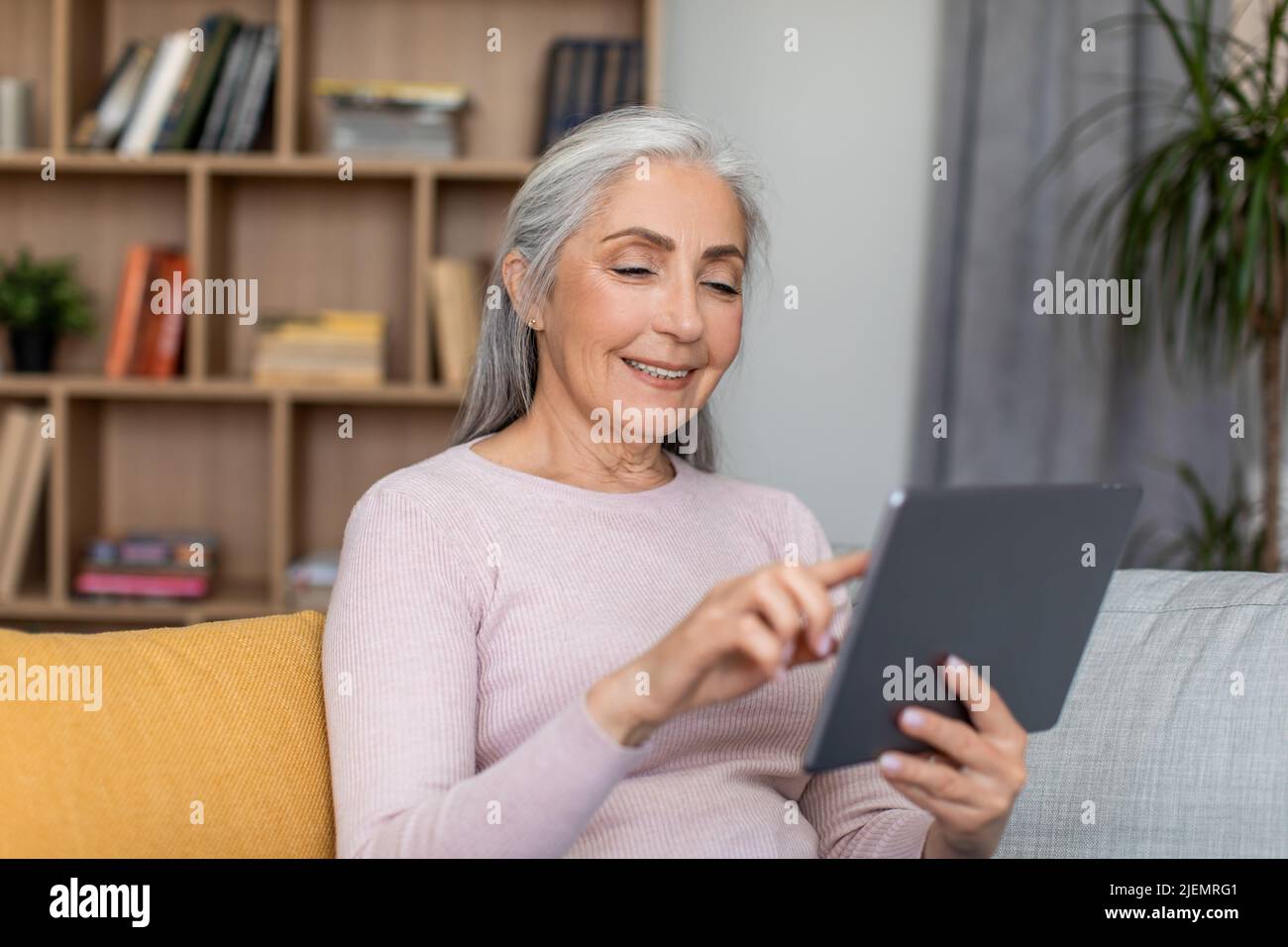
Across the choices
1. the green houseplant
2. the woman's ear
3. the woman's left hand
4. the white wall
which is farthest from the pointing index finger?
the white wall

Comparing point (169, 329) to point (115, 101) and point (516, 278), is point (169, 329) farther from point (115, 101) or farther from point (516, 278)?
point (516, 278)

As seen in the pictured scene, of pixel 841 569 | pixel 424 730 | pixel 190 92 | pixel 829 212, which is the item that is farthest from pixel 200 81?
pixel 841 569

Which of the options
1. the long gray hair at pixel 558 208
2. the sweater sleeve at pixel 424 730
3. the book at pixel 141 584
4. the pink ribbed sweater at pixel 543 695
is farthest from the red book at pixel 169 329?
the sweater sleeve at pixel 424 730

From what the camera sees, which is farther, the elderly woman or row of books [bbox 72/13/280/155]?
row of books [bbox 72/13/280/155]

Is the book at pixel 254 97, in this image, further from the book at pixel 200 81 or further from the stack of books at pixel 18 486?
the stack of books at pixel 18 486

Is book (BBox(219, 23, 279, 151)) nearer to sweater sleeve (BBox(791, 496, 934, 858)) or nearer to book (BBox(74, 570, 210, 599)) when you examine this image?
A: book (BBox(74, 570, 210, 599))

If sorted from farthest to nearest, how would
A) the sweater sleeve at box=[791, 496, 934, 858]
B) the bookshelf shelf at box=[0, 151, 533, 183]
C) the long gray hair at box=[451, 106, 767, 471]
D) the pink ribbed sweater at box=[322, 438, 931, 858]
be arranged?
the bookshelf shelf at box=[0, 151, 533, 183]
the long gray hair at box=[451, 106, 767, 471]
the sweater sleeve at box=[791, 496, 934, 858]
the pink ribbed sweater at box=[322, 438, 931, 858]

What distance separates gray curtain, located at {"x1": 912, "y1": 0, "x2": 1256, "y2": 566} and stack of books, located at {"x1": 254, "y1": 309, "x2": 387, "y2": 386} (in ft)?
4.07

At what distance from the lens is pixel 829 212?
3014mm

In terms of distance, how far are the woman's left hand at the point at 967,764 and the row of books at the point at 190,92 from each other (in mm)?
2213

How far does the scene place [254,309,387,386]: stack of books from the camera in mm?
2742

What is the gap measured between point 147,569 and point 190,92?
983 millimetres

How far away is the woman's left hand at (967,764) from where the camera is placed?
36.8 inches
